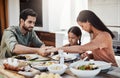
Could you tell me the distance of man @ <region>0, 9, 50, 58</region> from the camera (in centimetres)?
237

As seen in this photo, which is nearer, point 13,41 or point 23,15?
point 13,41

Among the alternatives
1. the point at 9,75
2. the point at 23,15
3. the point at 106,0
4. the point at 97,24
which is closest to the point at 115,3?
the point at 106,0

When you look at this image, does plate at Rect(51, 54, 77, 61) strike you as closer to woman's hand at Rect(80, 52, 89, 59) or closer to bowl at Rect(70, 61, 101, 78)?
woman's hand at Rect(80, 52, 89, 59)

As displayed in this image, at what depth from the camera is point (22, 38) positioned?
275cm

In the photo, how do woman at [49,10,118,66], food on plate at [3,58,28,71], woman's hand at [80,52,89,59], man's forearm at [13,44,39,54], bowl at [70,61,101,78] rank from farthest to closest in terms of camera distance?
man's forearm at [13,44,39,54]
woman's hand at [80,52,89,59]
woman at [49,10,118,66]
food on plate at [3,58,28,71]
bowl at [70,61,101,78]

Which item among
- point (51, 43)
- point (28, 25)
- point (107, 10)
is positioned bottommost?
point (51, 43)

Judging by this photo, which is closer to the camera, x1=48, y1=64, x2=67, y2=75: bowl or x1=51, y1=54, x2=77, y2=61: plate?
x1=48, y1=64, x2=67, y2=75: bowl

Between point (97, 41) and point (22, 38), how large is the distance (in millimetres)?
1084

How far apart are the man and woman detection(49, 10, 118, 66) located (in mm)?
451

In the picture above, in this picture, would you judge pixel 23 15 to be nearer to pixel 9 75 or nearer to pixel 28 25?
pixel 28 25

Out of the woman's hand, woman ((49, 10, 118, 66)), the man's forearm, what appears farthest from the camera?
the man's forearm

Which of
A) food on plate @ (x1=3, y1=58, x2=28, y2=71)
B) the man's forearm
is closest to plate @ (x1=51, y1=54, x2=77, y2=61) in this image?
the man's forearm

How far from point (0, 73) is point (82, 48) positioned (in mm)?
790

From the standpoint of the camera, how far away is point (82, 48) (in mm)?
2090
